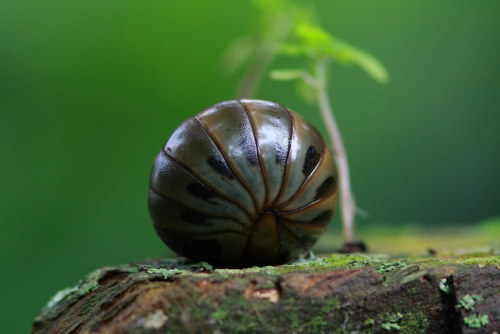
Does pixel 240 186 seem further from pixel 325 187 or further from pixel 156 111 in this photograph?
pixel 156 111

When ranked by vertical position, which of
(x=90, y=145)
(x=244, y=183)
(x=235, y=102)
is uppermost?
(x=90, y=145)

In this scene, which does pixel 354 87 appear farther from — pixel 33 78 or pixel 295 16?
pixel 33 78

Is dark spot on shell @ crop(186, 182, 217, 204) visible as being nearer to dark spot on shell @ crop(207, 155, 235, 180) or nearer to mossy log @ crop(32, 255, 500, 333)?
dark spot on shell @ crop(207, 155, 235, 180)

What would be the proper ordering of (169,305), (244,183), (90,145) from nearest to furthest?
1. (169,305)
2. (244,183)
3. (90,145)

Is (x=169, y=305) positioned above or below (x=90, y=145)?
below

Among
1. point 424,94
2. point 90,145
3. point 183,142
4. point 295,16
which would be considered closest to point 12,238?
point 90,145

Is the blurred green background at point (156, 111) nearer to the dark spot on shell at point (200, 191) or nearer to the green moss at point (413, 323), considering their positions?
the dark spot on shell at point (200, 191)

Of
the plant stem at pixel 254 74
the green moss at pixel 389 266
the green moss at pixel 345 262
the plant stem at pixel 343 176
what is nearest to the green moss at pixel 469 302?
the green moss at pixel 389 266
